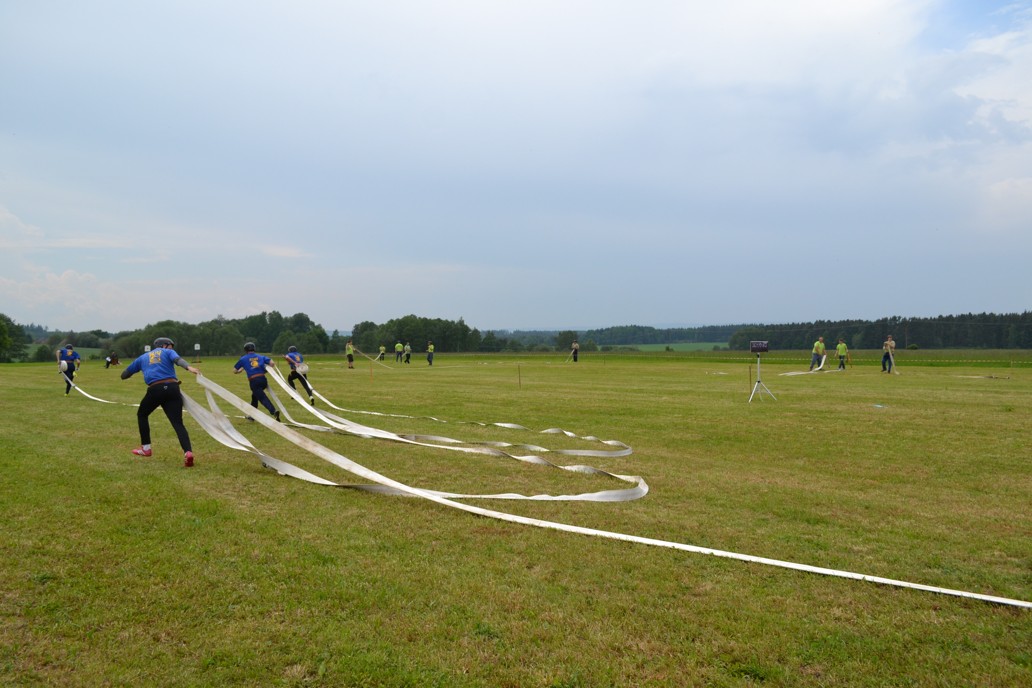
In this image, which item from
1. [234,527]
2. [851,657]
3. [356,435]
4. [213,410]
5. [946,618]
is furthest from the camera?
[356,435]

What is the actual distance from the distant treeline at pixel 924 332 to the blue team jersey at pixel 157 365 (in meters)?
46.1

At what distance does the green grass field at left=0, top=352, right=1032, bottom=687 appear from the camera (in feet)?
12.3

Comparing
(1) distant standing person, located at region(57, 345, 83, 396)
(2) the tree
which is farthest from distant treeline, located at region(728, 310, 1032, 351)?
(2) the tree

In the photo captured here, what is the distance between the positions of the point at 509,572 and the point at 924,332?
58983 mm

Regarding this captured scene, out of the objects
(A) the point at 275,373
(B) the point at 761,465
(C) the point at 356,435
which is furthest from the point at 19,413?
(B) the point at 761,465

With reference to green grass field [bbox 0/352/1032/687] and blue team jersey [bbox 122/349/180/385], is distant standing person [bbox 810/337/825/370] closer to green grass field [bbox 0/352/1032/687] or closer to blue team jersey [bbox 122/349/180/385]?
green grass field [bbox 0/352/1032/687]

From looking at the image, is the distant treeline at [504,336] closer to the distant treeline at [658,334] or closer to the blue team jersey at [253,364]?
the distant treeline at [658,334]

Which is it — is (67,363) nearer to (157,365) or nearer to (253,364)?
(253,364)

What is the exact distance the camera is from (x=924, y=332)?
53156 millimetres

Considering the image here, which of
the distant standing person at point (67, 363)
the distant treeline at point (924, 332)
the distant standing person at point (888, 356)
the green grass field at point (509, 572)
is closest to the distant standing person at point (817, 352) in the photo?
the distant standing person at point (888, 356)

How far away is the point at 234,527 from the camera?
6.28 m

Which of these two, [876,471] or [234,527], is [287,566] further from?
[876,471]

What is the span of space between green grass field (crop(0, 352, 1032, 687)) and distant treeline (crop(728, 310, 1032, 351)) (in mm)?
44074

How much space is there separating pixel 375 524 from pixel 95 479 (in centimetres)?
437
